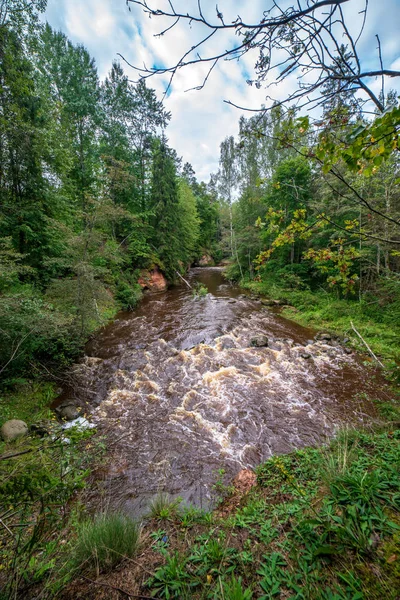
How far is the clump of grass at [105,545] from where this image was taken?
1.67 m

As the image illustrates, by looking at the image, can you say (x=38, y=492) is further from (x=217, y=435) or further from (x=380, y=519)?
(x=217, y=435)

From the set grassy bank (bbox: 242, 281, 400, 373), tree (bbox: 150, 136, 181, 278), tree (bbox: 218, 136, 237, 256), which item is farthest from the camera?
tree (bbox: 218, 136, 237, 256)

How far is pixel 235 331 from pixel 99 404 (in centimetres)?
559

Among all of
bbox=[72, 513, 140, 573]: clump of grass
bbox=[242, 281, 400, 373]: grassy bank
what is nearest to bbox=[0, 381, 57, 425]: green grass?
bbox=[72, 513, 140, 573]: clump of grass

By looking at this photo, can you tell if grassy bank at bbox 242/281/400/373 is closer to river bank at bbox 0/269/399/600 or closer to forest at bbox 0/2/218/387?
river bank at bbox 0/269/399/600

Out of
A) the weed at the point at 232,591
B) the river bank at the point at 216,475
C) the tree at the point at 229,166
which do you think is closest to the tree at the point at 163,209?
the tree at the point at 229,166

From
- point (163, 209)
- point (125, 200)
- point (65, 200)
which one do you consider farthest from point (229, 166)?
point (65, 200)

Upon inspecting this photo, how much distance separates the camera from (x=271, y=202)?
1485cm

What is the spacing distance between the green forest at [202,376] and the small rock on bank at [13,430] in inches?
2.0

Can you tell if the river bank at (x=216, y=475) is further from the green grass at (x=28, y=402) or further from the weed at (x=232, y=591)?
the green grass at (x=28, y=402)

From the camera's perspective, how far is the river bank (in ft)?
4.71

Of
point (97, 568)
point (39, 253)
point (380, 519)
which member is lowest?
point (97, 568)

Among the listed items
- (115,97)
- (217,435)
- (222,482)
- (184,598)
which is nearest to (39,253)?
(217,435)

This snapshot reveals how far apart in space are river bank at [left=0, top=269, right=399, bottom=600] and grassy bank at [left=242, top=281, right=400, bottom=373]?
1049 mm
